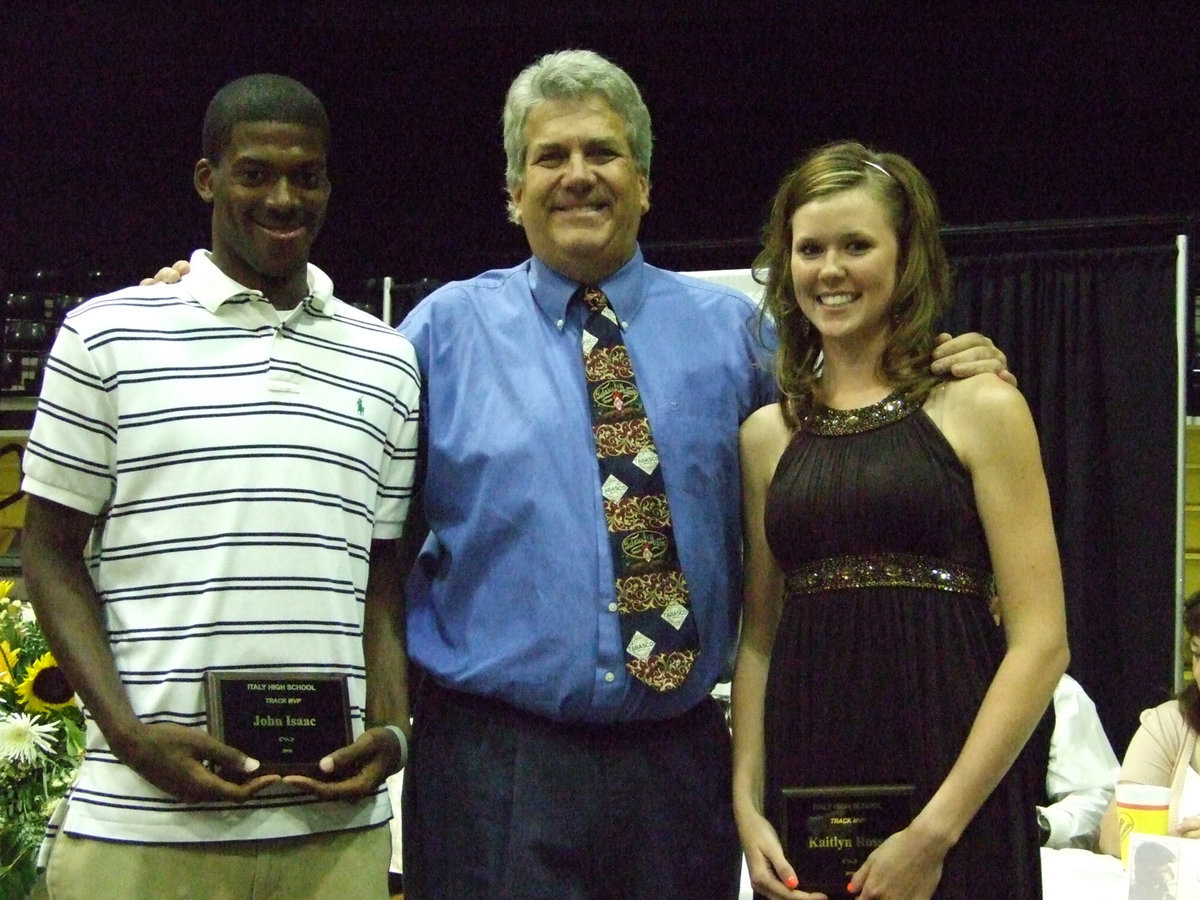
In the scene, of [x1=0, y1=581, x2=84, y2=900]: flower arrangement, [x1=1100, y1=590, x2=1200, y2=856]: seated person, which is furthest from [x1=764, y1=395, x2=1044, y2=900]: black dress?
[x1=1100, y1=590, x2=1200, y2=856]: seated person

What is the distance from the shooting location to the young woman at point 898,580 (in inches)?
72.1

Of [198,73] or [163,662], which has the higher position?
[198,73]

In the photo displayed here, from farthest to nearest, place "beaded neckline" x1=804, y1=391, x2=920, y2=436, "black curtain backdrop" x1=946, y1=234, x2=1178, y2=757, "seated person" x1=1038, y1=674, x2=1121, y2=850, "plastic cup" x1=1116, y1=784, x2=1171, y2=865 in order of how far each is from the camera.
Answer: "black curtain backdrop" x1=946, y1=234, x2=1178, y2=757 → "seated person" x1=1038, y1=674, x2=1121, y2=850 → "plastic cup" x1=1116, y1=784, x2=1171, y2=865 → "beaded neckline" x1=804, y1=391, x2=920, y2=436

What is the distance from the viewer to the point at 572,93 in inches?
85.8

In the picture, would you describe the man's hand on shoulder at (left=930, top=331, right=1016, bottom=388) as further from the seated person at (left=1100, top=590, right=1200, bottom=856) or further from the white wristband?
the seated person at (left=1100, top=590, right=1200, bottom=856)

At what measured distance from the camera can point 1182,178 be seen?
5.32 m

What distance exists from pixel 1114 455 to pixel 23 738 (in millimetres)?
3823

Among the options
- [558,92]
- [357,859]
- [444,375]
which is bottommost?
[357,859]

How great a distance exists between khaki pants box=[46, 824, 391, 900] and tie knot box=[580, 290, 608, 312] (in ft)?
2.80

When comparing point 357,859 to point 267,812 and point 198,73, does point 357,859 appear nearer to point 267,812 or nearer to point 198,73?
point 267,812

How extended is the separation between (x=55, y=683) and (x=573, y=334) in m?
0.94

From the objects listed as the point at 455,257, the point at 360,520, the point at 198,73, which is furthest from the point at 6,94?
the point at 360,520

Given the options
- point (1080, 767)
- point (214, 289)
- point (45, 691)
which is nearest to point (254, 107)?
point (214, 289)

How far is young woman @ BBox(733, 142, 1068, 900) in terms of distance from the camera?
6.01 feet
